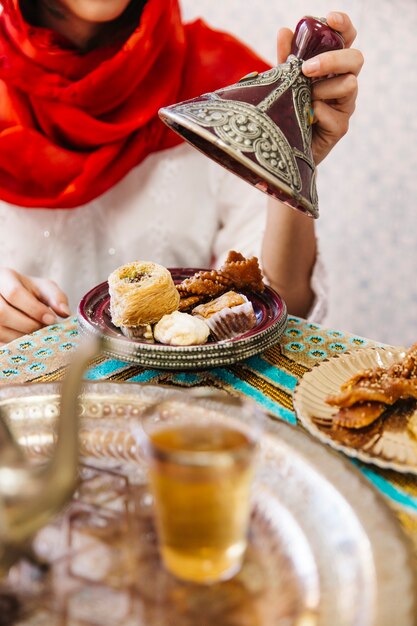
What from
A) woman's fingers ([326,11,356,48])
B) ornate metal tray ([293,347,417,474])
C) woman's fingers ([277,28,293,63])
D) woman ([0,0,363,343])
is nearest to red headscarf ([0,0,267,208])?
woman ([0,0,363,343])

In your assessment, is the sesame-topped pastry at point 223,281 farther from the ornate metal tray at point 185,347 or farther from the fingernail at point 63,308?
the fingernail at point 63,308

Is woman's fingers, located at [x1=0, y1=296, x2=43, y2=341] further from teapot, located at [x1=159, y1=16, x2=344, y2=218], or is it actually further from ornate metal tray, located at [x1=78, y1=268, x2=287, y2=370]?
teapot, located at [x1=159, y1=16, x2=344, y2=218]

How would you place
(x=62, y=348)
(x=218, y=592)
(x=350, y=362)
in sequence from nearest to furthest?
(x=218, y=592) → (x=350, y=362) → (x=62, y=348)

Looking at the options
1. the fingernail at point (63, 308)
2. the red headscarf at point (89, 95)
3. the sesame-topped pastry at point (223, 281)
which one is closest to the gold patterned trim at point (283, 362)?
the sesame-topped pastry at point (223, 281)

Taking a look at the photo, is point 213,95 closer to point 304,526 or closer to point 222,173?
point 304,526

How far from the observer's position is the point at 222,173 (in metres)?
1.28

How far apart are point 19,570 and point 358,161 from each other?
5.95 feet

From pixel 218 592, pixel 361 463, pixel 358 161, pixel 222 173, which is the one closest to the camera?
pixel 218 592

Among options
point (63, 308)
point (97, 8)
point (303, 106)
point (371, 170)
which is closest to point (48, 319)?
point (63, 308)

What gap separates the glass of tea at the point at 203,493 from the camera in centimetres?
35

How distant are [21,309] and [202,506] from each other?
57 centimetres

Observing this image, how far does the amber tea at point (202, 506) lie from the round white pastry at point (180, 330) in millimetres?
293

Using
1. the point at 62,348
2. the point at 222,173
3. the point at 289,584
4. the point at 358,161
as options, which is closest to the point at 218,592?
the point at 289,584

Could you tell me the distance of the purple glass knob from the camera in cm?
65
